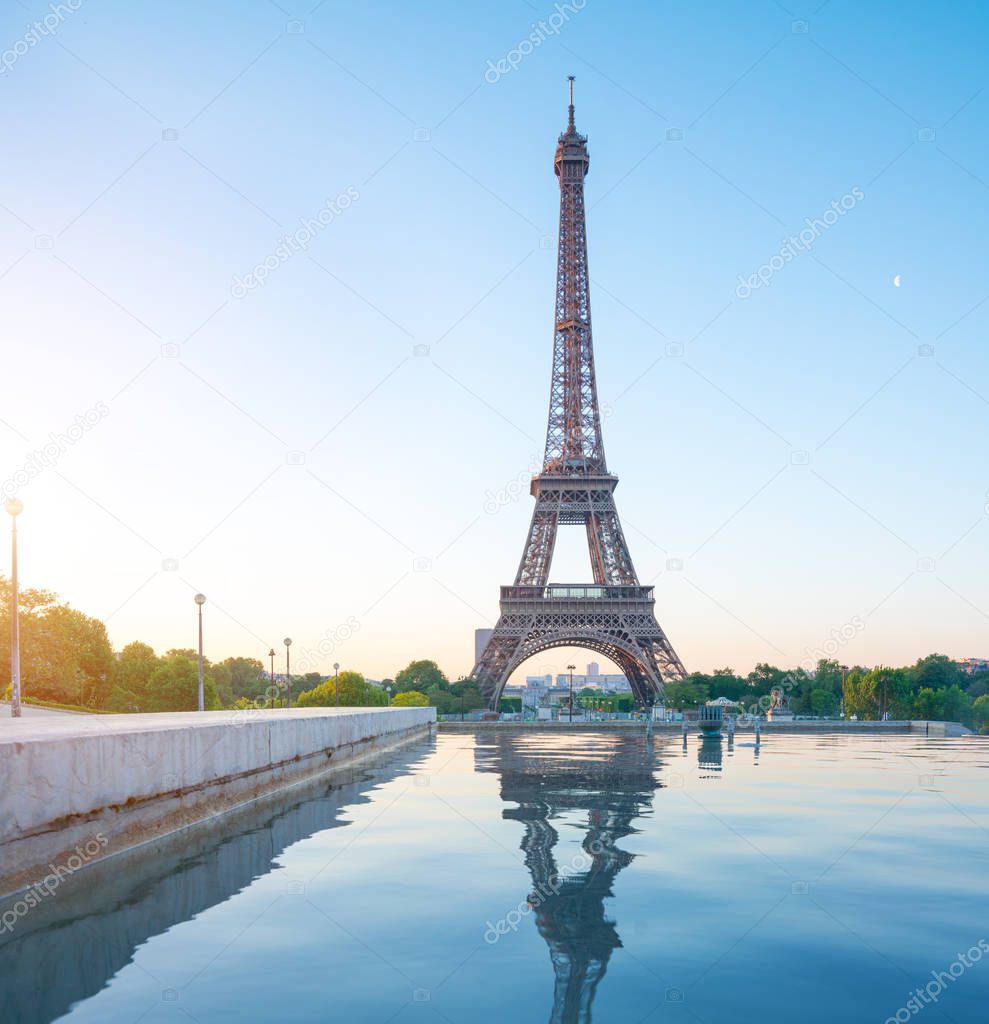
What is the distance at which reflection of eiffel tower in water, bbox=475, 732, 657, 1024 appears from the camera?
641cm

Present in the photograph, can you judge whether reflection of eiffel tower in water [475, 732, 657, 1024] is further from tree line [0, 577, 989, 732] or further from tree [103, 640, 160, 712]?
tree [103, 640, 160, 712]

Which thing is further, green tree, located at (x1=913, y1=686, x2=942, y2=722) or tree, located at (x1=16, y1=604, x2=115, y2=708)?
green tree, located at (x1=913, y1=686, x2=942, y2=722)

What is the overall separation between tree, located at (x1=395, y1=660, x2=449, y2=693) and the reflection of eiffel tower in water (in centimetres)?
10902

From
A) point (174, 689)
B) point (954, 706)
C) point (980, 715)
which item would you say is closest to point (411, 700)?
point (174, 689)

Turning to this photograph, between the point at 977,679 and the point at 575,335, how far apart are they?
326ft

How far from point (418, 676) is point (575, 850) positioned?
134058 mm

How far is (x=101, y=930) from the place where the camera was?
7.19 metres

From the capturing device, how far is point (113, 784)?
10062 mm

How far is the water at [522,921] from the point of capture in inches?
228

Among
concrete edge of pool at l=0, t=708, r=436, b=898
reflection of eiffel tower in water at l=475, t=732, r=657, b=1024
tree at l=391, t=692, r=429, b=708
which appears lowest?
tree at l=391, t=692, r=429, b=708

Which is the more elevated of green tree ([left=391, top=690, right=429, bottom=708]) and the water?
the water

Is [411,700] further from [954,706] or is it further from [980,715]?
[980,715]

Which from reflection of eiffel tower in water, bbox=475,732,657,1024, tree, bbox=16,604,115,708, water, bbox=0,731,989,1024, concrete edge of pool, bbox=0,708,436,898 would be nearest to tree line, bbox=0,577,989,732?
tree, bbox=16,604,115,708

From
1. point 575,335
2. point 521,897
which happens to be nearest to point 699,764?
point 521,897
